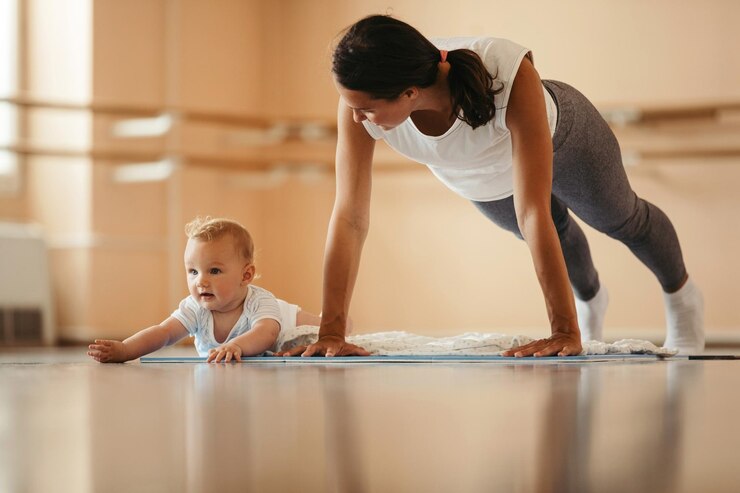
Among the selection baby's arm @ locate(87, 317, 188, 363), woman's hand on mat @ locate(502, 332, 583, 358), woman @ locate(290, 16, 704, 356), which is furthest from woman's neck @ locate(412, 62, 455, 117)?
baby's arm @ locate(87, 317, 188, 363)

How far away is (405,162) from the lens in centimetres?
451

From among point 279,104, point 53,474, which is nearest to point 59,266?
point 279,104

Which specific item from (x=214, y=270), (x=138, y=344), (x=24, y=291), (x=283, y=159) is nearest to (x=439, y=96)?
(x=214, y=270)

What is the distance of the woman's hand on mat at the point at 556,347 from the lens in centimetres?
145

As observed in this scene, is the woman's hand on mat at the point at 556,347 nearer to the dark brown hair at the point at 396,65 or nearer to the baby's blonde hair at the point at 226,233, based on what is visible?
the dark brown hair at the point at 396,65

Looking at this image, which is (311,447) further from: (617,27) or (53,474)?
(617,27)

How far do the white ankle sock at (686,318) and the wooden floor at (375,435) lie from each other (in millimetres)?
1044

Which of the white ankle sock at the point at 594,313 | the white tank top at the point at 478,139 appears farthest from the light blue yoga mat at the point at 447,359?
the white ankle sock at the point at 594,313

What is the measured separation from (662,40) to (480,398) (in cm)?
367

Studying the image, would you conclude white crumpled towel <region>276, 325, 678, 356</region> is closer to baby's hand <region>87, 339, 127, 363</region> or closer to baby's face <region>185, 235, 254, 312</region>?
baby's face <region>185, 235, 254, 312</region>

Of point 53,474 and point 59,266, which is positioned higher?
point 59,266

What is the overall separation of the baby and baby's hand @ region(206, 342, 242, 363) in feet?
0.15

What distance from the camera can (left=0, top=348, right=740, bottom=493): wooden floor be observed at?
41 cm

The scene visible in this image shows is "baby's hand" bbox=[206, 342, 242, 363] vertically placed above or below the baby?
below
